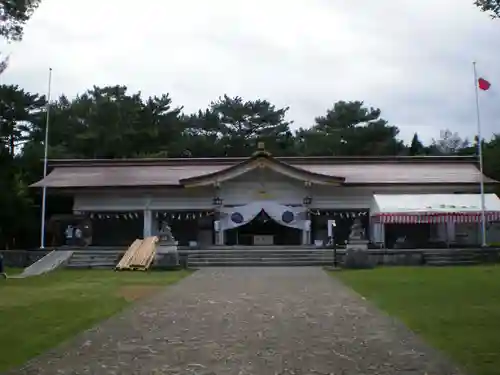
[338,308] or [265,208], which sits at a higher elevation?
[265,208]

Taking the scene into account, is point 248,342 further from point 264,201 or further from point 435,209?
point 264,201

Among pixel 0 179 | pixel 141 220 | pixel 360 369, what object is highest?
pixel 0 179

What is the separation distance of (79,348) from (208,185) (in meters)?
25.0

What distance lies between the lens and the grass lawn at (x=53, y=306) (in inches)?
298

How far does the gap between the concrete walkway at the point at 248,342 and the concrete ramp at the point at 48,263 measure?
11.7m

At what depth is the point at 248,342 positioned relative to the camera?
768 cm

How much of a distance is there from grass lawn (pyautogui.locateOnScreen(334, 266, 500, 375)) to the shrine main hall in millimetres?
12695

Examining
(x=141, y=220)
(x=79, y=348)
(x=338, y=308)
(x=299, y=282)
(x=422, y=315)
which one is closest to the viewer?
(x=79, y=348)

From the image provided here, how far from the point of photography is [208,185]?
3228cm

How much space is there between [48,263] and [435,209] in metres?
17.8

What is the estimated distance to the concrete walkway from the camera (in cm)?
621

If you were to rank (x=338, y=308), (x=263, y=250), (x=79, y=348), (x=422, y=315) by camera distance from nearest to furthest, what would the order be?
(x=79, y=348), (x=422, y=315), (x=338, y=308), (x=263, y=250)

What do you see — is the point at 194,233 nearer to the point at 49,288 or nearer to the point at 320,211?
the point at 320,211

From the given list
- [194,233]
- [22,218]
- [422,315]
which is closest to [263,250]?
[194,233]
